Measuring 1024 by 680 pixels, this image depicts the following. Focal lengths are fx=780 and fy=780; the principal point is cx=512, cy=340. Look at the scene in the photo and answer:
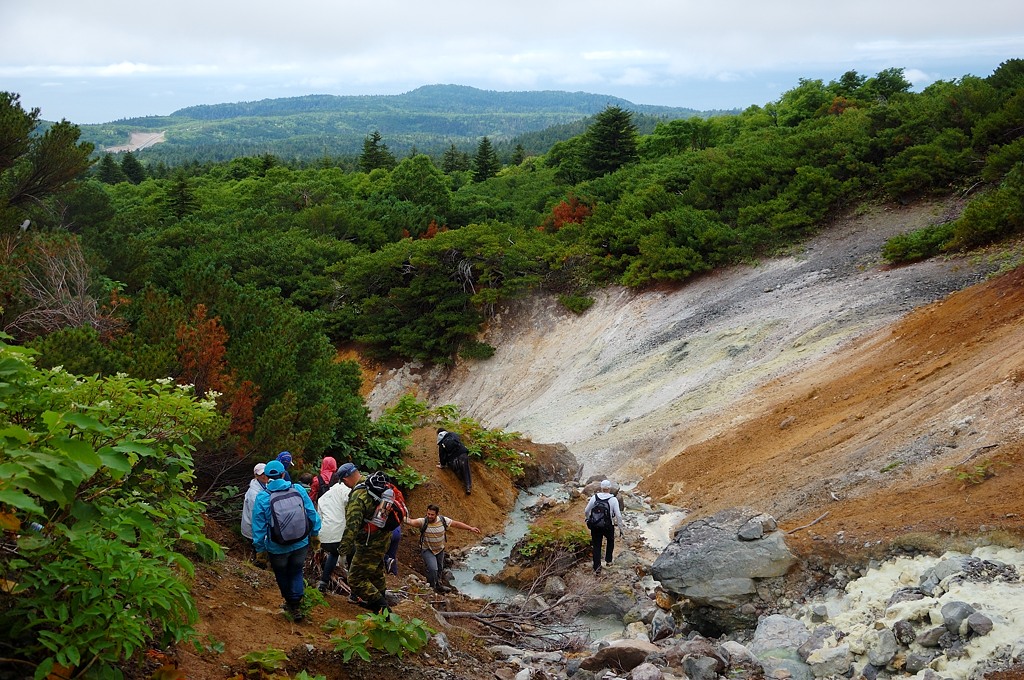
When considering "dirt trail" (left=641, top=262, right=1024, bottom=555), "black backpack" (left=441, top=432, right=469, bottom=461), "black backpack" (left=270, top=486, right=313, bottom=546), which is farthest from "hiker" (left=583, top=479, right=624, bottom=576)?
"black backpack" (left=270, top=486, right=313, bottom=546)

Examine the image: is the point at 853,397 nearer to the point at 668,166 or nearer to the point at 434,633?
the point at 434,633

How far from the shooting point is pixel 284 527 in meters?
6.39

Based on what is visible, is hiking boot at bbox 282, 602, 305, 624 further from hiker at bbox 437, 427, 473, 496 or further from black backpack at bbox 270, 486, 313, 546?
hiker at bbox 437, 427, 473, 496

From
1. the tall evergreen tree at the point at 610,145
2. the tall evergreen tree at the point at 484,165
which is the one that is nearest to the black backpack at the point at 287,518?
the tall evergreen tree at the point at 610,145

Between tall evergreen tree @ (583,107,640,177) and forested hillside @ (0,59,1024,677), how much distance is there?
0.39 feet

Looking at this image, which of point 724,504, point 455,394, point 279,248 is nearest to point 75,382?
point 724,504

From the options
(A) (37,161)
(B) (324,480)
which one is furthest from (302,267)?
(B) (324,480)

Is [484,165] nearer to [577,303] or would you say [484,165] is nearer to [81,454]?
[577,303]

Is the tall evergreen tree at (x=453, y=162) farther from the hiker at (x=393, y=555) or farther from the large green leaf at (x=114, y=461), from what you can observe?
the large green leaf at (x=114, y=461)

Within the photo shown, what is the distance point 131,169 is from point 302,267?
50588 millimetres

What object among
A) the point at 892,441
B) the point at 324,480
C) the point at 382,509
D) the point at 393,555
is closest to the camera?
the point at 382,509

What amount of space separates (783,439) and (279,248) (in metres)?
24.5

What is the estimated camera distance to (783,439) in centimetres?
1420

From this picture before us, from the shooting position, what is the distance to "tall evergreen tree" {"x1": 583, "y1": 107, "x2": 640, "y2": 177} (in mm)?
41062
